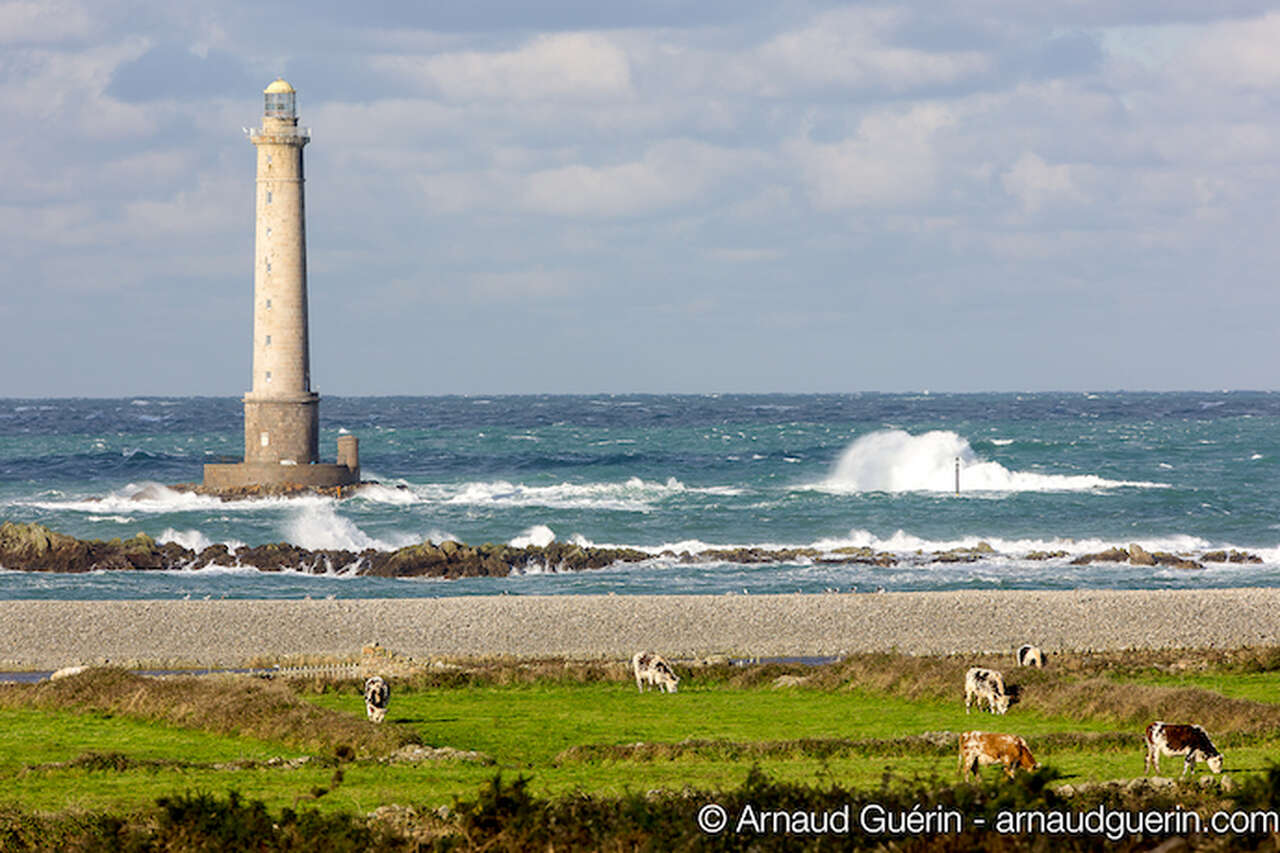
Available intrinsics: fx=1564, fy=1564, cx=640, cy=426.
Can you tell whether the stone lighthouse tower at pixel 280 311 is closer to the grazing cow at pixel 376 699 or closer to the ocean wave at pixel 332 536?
the ocean wave at pixel 332 536

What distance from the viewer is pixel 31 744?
2373cm

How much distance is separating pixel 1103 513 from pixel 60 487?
180ft

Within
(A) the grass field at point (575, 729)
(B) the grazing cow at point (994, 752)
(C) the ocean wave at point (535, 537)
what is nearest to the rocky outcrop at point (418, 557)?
(C) the ocean wave at point (535, 537)

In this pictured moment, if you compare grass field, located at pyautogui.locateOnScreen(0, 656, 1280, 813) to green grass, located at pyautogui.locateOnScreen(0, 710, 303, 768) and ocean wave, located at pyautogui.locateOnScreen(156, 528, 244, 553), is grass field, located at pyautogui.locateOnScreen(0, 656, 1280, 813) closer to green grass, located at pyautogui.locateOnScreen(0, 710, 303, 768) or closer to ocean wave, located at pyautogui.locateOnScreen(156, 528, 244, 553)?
green grass, located at pyautogui.locateOnScreen(0, 710, 303, 768)

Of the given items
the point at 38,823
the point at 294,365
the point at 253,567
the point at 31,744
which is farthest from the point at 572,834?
the point at 294,365

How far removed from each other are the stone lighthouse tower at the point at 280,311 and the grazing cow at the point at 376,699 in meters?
39.4

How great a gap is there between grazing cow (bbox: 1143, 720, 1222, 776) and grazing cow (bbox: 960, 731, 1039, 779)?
152cm

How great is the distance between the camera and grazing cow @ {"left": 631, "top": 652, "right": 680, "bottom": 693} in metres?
29.9

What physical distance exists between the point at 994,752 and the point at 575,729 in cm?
864

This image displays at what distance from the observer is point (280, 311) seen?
6359 centimetres

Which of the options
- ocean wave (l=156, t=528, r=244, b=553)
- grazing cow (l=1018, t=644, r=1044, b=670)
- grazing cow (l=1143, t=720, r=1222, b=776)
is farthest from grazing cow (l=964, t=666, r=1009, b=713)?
ocean wave (l=156, t=528, r=244, b=553)

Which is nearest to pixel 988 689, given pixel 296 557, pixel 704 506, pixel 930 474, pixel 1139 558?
pixel 1139 558

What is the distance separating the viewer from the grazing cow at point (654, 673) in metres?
29.9

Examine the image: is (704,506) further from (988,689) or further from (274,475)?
(988,689)
